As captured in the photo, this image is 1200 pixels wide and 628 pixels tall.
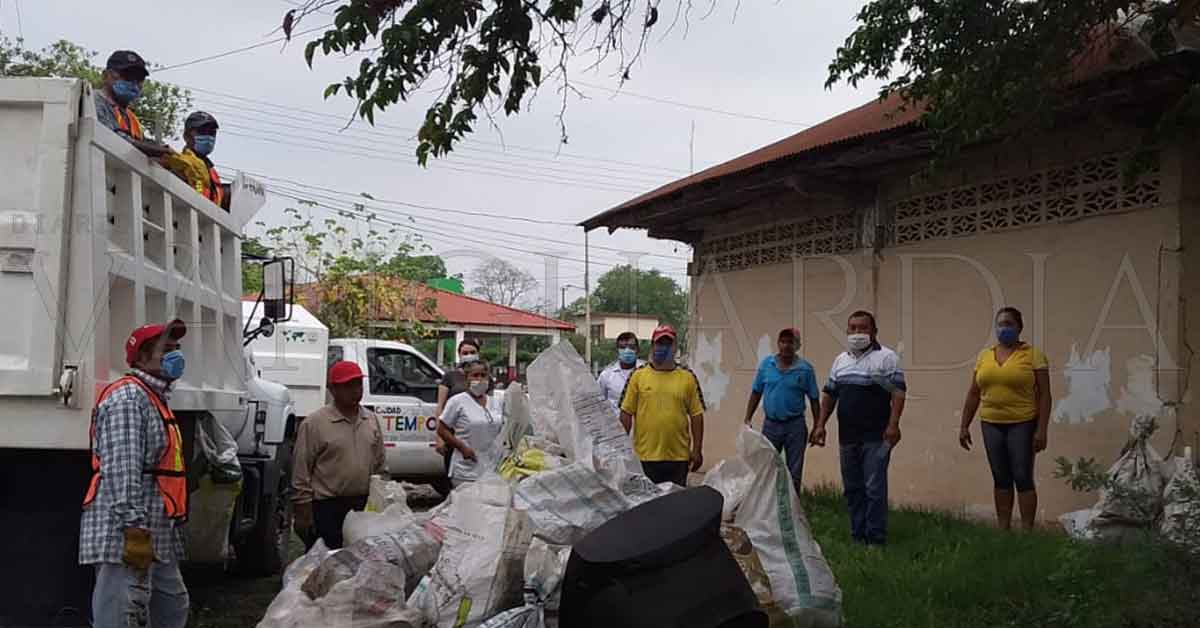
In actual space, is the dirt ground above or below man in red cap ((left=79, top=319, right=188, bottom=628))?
below

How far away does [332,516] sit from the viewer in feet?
20.2

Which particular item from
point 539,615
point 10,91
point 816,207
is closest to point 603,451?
point 539,615

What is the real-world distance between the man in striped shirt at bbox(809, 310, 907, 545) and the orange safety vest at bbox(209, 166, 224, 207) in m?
4.36

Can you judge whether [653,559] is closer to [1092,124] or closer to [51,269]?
[51,269]

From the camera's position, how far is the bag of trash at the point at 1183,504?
5.62 meters

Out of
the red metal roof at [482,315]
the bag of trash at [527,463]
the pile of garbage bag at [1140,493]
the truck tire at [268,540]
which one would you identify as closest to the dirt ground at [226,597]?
the truck tire at [268,540]

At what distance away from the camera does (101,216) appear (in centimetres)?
465

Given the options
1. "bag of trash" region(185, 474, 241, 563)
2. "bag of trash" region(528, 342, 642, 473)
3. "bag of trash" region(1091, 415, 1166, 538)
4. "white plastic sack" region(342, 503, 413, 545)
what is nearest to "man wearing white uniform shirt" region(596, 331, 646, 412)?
"bag of trash" region(528, 342, 642, 473)

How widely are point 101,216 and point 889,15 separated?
4.97m

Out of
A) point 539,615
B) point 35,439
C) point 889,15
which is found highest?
point 889,15

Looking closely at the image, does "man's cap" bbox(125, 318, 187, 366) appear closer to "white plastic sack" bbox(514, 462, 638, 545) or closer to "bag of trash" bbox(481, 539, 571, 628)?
"white plastic sack" bbox(514, 462, 638, 545)

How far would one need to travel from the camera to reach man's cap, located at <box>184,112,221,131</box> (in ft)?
22.0

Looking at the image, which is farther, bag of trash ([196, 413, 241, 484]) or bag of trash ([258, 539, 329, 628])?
bag of trash ([196, 413, 241, 484])

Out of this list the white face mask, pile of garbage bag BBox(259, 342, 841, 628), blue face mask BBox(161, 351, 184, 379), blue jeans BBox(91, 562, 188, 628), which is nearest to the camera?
pile of garbage bag BBox(259, 342, 841, 628)
